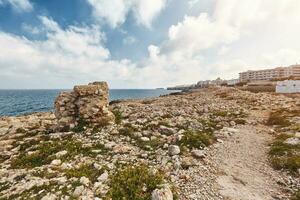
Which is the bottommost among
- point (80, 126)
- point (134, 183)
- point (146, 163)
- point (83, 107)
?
point (146, 163)

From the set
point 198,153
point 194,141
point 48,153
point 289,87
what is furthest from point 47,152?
point 289,87

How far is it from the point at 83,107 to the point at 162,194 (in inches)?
542

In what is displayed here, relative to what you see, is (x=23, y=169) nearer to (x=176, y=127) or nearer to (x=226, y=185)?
(x=226, y=185)

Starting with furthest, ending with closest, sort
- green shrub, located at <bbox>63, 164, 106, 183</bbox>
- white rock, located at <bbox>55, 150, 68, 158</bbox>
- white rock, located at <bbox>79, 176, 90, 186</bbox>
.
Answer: white rock, located at <bbox>55, 150, 68, 158</bbox> < green shrub, located at <bbox>63, 164, 106, 183</bbox> < white rock, located at <bbox>79, 176, 90, 186</bbox>

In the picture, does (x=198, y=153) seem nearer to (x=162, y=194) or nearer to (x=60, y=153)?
(x=162, y=194)

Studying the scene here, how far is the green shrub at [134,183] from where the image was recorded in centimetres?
909

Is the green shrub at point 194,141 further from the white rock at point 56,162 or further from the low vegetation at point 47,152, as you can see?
the white rock at point 56,162

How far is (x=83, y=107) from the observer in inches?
808

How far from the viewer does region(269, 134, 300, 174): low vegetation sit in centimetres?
1227

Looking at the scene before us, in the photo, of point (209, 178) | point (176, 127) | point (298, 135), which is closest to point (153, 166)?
point (209, 178)

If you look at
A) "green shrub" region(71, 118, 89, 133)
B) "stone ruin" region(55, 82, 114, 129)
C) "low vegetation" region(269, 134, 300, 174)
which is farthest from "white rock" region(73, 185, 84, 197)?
"stone ruin" region(55, 82, 114, 129)

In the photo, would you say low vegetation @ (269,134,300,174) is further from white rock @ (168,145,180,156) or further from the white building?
the white building

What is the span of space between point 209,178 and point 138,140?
666cm

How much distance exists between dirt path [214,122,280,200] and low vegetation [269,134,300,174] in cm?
48
